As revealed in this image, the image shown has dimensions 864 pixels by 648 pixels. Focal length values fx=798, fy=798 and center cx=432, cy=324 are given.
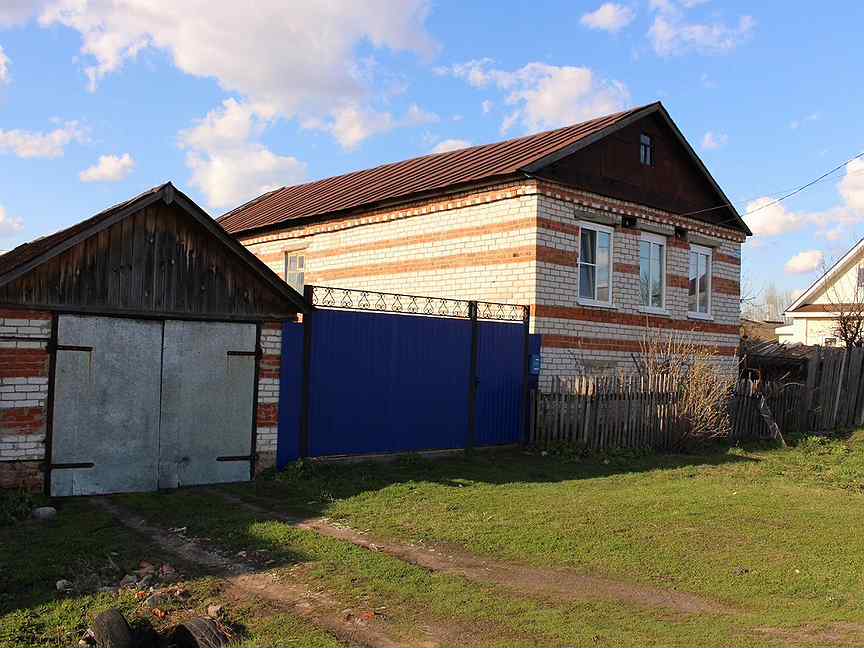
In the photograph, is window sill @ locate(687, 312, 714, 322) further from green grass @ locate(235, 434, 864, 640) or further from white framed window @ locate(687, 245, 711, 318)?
green grass @ locate(235, 434, 864, 640)

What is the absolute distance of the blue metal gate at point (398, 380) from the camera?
1190cm

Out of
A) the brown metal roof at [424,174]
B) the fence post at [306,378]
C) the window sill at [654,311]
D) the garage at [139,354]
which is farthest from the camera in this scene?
the window sill at [654,311]

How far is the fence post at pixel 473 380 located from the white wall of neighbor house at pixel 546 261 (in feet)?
5.82

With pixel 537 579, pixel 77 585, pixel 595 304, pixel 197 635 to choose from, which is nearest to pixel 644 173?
pixel 595 304

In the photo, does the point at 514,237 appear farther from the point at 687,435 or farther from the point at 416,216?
the point at 687,435

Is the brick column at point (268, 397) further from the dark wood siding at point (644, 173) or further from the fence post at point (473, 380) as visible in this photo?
the dark wood siding at point (644, 173)

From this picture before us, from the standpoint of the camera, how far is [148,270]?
1027 cm

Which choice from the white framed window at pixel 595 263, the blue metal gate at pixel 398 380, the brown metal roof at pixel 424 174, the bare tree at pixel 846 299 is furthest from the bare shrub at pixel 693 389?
the bare tree at pixel 846 299

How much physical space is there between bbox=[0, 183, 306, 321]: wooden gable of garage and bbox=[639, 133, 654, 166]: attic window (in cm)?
1034

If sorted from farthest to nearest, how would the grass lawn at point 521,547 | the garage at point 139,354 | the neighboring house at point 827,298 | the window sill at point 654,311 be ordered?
the neighboring house at point 827,298, the window sill at point 654,311, the garage at point 139,354, the grass lawn at point 521,547

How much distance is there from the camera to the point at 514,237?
1603 centimetres

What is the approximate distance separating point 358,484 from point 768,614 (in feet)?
19.7

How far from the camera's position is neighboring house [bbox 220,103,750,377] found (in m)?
16.1

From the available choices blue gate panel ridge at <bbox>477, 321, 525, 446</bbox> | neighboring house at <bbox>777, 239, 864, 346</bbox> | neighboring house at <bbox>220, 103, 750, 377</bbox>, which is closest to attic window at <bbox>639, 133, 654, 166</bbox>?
neighboring house at <bbox>220, 103, 750, 377</bbox>
